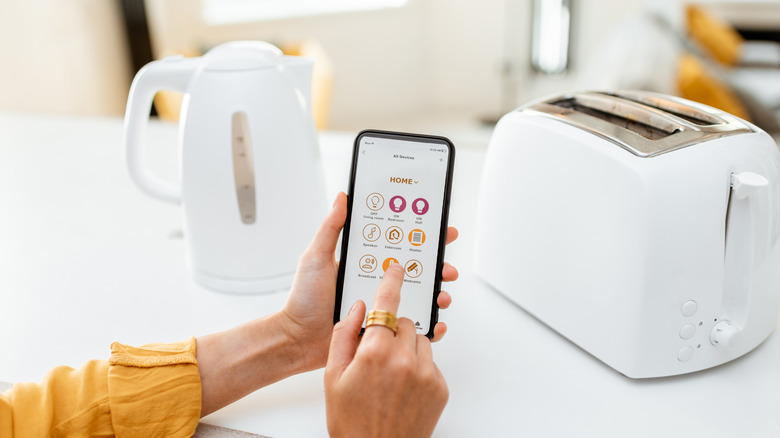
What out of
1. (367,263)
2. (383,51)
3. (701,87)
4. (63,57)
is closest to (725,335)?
(367,263)

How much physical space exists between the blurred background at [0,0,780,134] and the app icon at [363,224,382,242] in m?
1.67

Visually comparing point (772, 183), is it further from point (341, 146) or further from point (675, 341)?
point (341, 146)

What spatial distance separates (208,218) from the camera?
686 millimetres

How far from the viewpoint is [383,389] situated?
45 cm

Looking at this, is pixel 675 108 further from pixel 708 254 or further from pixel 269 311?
pixel 269 311

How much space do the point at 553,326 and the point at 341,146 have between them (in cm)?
65

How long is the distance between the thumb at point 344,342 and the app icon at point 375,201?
0.10 meters

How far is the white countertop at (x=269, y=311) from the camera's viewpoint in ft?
1.74

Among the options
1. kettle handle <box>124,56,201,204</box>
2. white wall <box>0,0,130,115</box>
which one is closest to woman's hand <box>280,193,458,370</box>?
kettle handle <box>124,56,201,204</box>

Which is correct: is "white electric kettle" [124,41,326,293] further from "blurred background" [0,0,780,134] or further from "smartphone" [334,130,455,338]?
"blurred background" [0,0,780,134]

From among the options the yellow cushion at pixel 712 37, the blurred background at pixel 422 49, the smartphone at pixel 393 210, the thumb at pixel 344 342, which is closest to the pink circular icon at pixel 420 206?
the smartphone at pixel 393 210

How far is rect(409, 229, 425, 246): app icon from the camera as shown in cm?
56

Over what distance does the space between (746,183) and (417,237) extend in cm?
26

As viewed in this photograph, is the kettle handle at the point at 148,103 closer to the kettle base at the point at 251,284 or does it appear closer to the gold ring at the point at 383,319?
the kettle base at the point at 251,284
